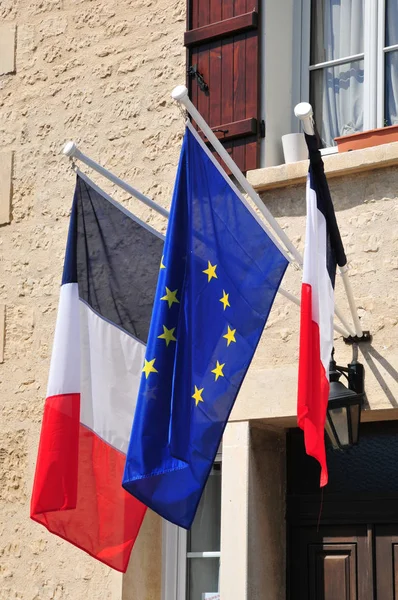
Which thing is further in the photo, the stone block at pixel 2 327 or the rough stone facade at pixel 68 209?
the stone block at pixel 2 327

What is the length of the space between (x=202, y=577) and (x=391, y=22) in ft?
9.36

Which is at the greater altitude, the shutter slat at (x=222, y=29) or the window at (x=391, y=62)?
the shutter slat at (x=222, y=29)

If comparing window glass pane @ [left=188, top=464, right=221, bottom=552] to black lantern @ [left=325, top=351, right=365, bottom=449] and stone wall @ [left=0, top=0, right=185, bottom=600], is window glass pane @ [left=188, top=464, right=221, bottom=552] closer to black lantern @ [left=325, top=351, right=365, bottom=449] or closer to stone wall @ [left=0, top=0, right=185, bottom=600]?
stone wall @ [left=0, top=0, right=185, bottom=600]

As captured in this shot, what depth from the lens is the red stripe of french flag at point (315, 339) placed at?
165 inches

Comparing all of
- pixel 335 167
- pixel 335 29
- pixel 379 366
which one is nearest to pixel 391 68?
pixel 335 29

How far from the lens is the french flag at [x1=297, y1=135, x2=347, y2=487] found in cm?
421

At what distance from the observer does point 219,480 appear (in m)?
5.89

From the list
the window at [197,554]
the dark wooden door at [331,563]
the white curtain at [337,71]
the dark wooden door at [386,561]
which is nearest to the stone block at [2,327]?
the window at [197,554]

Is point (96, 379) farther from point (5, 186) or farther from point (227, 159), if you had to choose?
point (5, 186)

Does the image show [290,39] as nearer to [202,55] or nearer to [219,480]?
[202,55]

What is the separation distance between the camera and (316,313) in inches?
172

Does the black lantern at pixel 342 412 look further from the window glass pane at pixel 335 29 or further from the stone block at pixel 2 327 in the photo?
the stone block at pixel 2 327

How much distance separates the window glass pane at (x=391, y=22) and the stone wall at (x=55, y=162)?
104 centimetres

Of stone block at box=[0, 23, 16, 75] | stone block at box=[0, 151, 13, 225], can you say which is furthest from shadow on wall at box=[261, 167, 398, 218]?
stone block at box=[0, 23, 16, 75]
